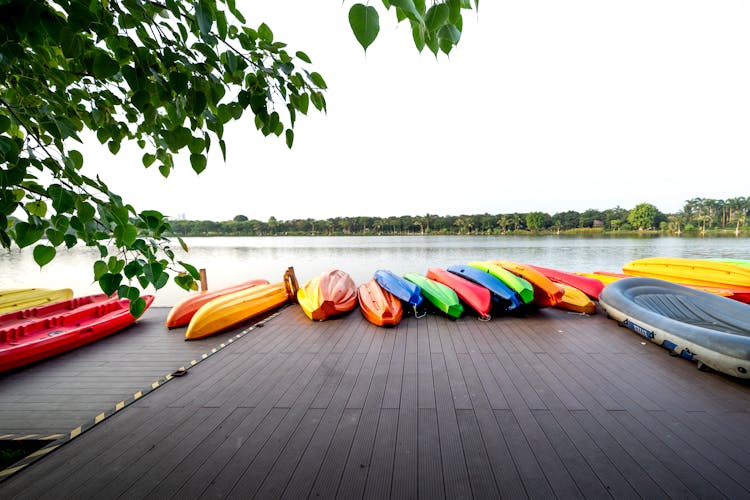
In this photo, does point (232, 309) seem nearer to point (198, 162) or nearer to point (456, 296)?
point (456, 296)

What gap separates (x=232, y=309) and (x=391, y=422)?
3283mm

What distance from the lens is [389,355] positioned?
336 cm

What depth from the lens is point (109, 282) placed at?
955 millimetres

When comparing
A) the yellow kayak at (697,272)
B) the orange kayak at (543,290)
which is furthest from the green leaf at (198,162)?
the yellow kayak at (697,272)

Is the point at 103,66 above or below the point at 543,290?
above

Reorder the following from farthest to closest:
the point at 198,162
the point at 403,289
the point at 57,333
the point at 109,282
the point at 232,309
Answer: the point at 403,289, the point at 232,309, the point at 57,333, the point at 198,162, the point at 109,282

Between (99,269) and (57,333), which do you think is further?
(57,333)

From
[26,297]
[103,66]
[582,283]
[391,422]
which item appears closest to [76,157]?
[103,66]

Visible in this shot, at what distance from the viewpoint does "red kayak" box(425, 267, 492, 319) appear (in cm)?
464

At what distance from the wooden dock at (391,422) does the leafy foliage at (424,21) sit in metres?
1.89

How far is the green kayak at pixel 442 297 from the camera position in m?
4.60

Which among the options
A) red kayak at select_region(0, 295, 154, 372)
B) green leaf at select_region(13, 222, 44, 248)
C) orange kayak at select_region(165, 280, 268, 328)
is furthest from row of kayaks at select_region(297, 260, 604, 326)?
green leaf at select_region(13, 222, 44, 248)

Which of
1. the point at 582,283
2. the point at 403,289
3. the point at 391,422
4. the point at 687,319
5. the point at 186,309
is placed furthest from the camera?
the point at 582,283

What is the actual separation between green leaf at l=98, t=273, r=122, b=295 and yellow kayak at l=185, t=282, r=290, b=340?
3.68 meters
